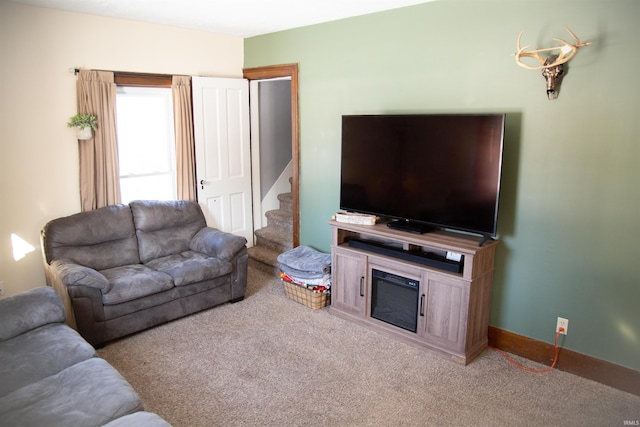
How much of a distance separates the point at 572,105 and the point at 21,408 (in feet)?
11.4

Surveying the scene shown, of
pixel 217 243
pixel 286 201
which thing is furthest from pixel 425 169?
pixel 286 201

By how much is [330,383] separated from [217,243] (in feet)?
6.01

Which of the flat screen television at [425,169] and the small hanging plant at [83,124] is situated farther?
the small hanging plant at [83,124]

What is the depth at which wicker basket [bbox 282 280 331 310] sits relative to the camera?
415cm

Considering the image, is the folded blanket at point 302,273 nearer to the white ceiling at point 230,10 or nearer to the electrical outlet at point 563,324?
the electrical outlet at point 563,324

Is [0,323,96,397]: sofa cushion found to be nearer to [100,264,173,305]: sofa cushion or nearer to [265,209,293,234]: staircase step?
[100,264,173,305]: sofa cushion

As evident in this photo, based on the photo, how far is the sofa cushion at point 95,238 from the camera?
3826 mm

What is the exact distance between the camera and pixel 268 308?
421cm

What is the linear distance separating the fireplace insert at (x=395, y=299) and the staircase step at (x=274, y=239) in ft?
5.28

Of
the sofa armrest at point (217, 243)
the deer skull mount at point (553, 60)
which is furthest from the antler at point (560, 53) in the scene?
the sofa armrest at point (217, 243)

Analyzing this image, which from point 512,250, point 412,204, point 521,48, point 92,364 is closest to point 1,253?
point 92,364

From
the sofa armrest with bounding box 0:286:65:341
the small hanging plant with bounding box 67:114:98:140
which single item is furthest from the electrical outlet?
the small hanging plant with bounding box 67:114:98:140

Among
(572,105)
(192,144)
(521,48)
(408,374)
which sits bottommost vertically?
(408,374)

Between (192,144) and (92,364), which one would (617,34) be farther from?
(192,144)
